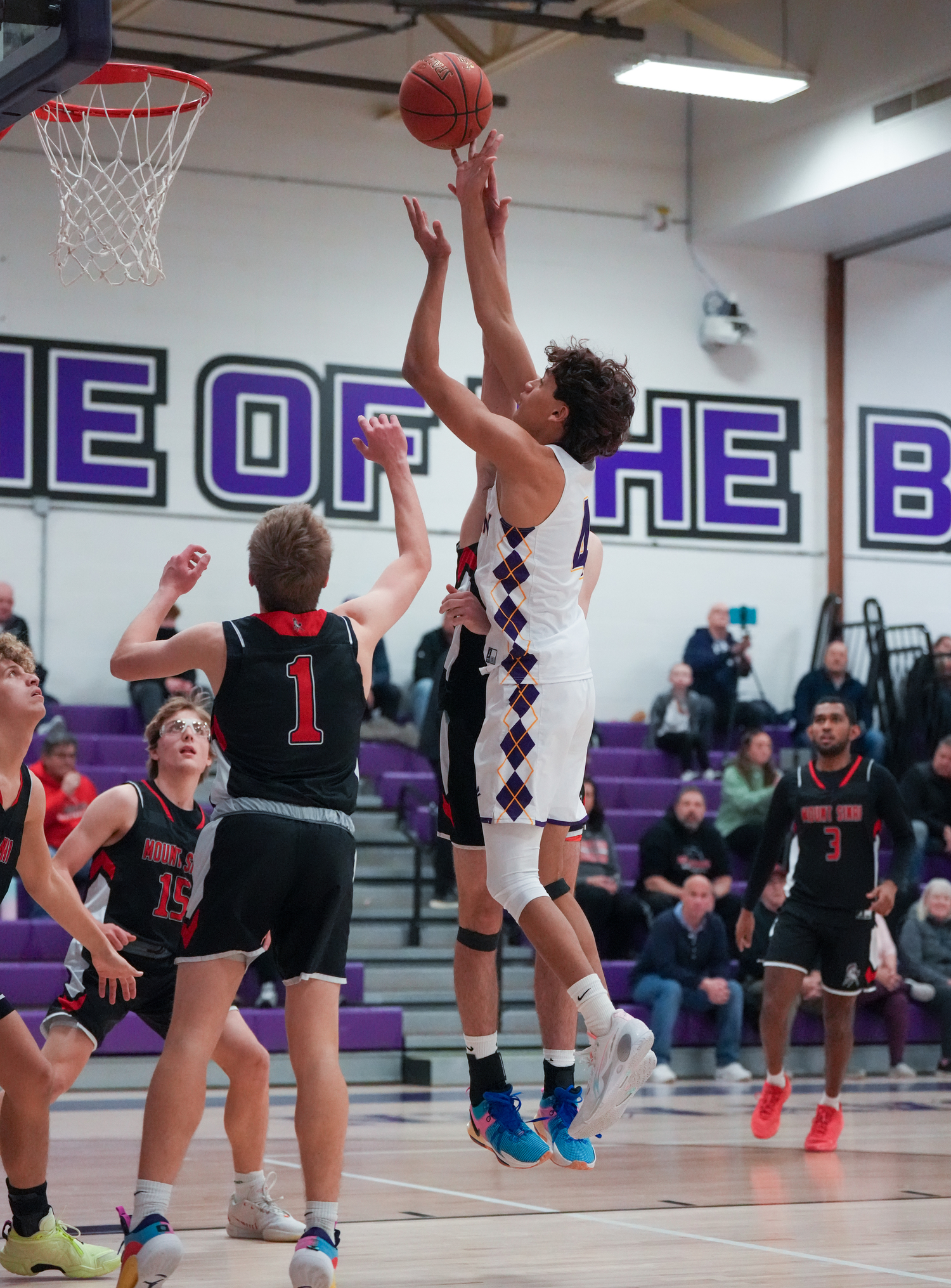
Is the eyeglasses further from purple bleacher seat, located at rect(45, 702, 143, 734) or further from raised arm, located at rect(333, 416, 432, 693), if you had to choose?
purple bleacher seat, located at rect(45, 702, 143, 734)

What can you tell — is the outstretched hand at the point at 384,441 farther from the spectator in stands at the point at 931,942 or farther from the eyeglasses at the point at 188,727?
the spectator in stands at the point at 931,942

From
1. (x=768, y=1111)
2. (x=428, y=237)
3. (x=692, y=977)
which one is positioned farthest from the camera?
(x=692, y=977)

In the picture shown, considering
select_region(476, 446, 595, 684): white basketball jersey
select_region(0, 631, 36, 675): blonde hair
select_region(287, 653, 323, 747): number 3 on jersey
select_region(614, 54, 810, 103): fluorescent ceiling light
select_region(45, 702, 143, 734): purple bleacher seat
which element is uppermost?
select_region(614, 54, 810, 103): fluorescent ceiling light

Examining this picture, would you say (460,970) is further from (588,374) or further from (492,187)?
(492,187)

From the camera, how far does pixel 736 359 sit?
659 inches

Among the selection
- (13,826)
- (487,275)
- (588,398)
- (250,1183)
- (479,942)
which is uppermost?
(487,275)

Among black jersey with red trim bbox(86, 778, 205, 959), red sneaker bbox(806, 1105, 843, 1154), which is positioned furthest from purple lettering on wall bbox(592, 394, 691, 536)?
black jersey with red trim bbox(86, 778, 205, 959)

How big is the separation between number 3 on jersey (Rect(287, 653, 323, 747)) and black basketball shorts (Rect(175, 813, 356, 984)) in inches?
8.8

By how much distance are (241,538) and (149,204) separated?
6725mm

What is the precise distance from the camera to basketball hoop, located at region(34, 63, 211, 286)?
8.10m

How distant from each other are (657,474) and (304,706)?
12.1 metres

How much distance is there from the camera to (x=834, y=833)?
8883 mm

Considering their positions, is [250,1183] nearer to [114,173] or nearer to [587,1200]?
[587,1200]

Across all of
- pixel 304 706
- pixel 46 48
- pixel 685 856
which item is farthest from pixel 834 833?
pixel 46 48
